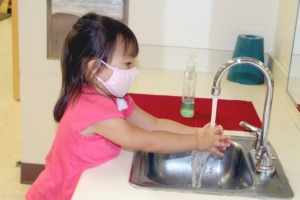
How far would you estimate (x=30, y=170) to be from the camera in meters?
2.52

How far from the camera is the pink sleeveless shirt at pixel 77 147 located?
1.21 meters

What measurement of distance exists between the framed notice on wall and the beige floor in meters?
0.83

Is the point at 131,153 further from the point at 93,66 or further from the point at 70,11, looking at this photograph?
the point at 70,11

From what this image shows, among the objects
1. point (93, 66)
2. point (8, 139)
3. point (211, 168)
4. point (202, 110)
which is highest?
point (93, 66)

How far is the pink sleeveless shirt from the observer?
121 cm

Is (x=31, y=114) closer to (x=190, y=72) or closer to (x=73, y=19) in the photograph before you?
(x=73, y=19)

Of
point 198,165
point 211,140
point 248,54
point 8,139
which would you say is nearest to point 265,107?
point 211,140

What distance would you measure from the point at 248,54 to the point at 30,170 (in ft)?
4.27

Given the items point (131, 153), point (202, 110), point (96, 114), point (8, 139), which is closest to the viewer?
point (96, 114)

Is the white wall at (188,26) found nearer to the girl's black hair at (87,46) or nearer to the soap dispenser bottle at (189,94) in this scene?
the soap dispenser bottle at (189,94)

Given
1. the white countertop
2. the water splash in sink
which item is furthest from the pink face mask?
the water splash in sink

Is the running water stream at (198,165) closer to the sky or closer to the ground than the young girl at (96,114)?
closer to the ground

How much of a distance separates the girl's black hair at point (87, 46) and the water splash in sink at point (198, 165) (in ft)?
1.21

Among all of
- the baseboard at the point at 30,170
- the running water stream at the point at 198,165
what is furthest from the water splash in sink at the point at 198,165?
the baseboard at the point at 30,170
